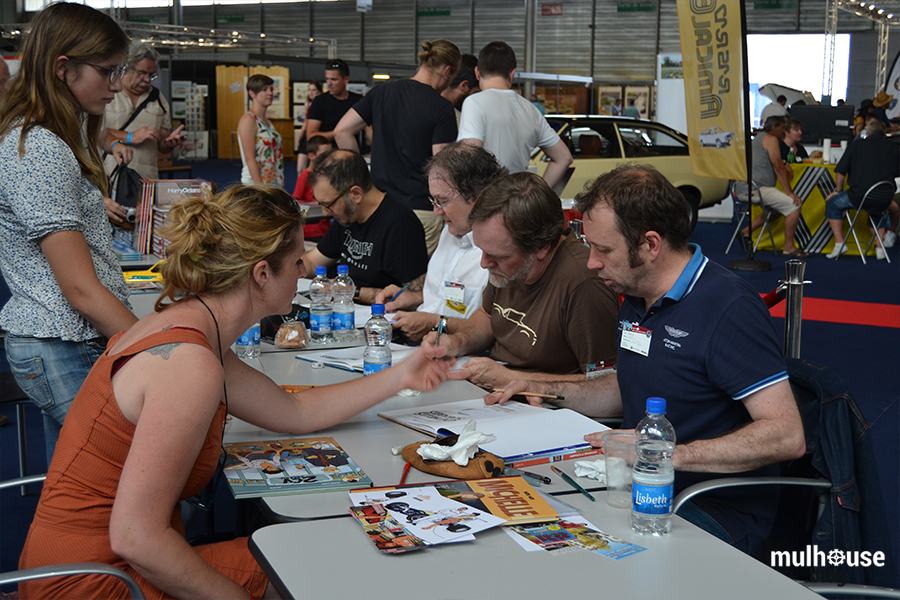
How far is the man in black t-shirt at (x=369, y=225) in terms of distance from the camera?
335 centimetres

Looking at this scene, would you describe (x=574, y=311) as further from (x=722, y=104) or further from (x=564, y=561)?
(x=722, y=104)

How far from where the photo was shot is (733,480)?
156cm

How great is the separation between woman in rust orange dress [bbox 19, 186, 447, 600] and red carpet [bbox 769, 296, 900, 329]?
4.89 metres

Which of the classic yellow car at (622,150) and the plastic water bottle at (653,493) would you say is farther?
the classic yellow car at (622,150)

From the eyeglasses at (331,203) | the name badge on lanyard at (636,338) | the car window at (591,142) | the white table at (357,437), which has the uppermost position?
the car window at (591,142)

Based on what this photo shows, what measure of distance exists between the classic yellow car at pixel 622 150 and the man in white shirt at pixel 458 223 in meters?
5.64

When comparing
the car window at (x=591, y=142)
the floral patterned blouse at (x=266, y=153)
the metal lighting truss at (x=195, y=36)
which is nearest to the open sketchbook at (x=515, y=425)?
the floral patterned blouse at (x=266, y=153)

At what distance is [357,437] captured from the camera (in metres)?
1.75

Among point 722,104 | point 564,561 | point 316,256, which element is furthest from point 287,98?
point 564,561

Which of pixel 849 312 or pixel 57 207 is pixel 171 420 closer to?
pixel 57 207

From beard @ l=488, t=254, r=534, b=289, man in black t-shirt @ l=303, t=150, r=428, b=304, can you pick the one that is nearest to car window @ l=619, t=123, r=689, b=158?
man in black t-shirt @ l=303, t=150, r=428, b=304

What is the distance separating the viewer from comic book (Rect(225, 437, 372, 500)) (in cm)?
143

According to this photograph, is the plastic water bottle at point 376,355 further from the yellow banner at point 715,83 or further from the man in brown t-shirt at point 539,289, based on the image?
the yellow banner at point 715,83

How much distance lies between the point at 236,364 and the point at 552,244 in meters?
1.04
